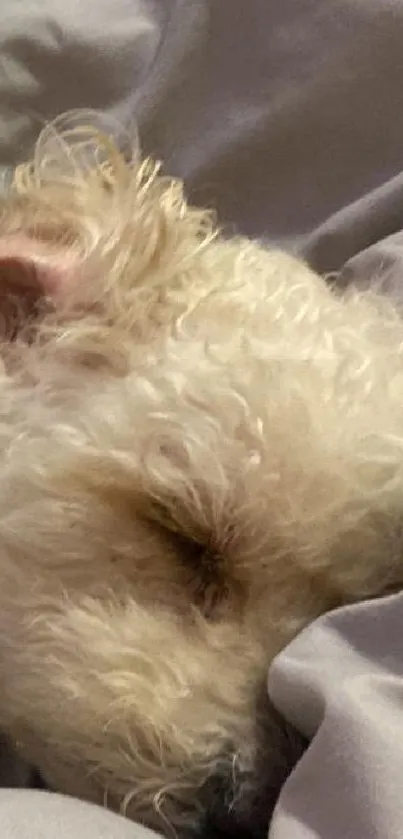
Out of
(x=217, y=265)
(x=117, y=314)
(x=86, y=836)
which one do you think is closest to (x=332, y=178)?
(x=217, y=265)

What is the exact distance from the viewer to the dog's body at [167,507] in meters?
1.05

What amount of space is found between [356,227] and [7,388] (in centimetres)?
48

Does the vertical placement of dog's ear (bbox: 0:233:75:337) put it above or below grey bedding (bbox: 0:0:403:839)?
below

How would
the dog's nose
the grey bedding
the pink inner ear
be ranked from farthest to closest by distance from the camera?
the grey bedding, the pink inner ear, the dog's nose

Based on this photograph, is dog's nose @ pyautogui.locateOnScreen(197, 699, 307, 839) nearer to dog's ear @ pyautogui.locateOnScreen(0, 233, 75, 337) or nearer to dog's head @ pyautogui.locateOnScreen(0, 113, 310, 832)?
dog's head @ pyautogui.locateOnScreen(0, 113, 310, 832)

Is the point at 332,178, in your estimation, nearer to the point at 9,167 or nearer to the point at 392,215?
the point at 392,215

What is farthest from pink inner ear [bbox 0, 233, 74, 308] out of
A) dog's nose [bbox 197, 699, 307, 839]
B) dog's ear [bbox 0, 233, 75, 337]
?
dog's nose [bbox 197, 699, 307, 839]

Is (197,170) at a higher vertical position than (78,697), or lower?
higher

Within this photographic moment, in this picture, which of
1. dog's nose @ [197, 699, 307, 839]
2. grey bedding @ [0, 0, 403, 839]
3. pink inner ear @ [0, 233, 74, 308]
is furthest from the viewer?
grey bedding @ [0, 0, 403, 839]

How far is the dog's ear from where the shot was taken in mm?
1225

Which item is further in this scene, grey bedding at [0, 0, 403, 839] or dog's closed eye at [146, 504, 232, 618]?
grey bedding at [0, 0, 403, 839]

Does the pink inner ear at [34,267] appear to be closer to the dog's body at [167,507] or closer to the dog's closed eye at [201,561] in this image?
the dog's body at [167,507]

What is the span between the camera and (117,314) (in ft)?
3.99

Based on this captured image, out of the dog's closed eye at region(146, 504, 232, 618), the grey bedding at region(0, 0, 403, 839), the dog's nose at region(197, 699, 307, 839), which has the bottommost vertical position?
the dog's nose at region(197, 699, 307, 839)
